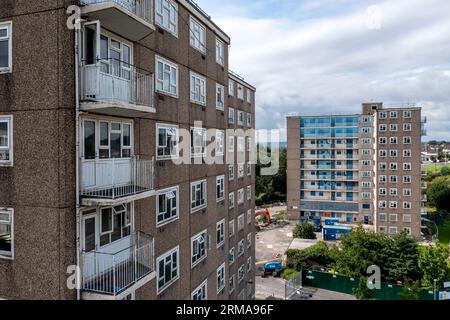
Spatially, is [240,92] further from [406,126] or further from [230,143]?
[406,126]

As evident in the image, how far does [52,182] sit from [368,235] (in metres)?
34.5

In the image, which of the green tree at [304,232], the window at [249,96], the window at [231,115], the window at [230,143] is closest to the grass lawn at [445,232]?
the green tree at [304,232]

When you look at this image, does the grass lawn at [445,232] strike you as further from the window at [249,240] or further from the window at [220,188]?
the window at [220,188]

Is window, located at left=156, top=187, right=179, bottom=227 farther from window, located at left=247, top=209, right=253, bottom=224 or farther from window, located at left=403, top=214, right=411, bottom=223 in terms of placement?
window, located at left=403, top=214, right=411, bottom=223

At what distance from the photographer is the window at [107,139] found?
24.8 ft

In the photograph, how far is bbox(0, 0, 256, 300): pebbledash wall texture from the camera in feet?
22.5

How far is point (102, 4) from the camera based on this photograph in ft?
23.1

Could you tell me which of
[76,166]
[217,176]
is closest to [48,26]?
[76,166]

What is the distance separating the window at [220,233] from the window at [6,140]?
31.1ft

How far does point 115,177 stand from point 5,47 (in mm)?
3623

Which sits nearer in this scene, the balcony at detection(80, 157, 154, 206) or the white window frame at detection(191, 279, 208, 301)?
the balcony at detection(80, 157, 154, 206)

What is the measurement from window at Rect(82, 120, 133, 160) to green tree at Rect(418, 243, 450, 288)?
31.7 m

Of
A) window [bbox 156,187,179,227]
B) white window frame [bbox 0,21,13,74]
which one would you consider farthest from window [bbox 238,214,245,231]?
white window frame [bbox 0,21,13,74]
